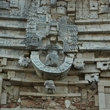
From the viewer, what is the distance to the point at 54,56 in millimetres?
8344

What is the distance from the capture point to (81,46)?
8758 millimetres

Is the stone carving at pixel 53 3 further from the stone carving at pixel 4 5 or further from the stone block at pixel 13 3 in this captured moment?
the stone carving at pixel 4 5

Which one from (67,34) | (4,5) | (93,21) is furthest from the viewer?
(4,5)

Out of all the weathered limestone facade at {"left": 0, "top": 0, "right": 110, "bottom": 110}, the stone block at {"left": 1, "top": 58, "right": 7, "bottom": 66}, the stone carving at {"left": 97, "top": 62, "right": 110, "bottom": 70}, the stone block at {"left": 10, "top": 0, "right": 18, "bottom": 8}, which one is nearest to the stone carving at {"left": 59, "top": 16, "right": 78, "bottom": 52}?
Result: the weathered limestone facade at {"left": 0, "top": 0, "right": 110, "bottom": 110}

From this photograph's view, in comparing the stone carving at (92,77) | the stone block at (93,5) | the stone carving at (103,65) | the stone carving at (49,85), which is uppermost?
the stone block at (93,5)

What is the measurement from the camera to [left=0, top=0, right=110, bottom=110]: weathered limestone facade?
8219 millimetres

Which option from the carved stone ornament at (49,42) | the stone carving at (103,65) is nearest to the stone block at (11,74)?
the carved stone ornament at (49,42)

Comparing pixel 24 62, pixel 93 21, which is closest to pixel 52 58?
pixel 24 62

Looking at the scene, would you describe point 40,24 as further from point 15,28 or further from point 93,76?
point 93,76

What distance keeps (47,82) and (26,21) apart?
70.9 inches

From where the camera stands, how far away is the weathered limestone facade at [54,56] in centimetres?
822

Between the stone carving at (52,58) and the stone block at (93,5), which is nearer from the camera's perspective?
the stone carving at (52,58)

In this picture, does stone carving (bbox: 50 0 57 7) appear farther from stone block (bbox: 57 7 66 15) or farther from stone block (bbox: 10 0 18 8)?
stone block (bbox: 10 0 18 8)

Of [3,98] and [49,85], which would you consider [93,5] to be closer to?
[49,85]
